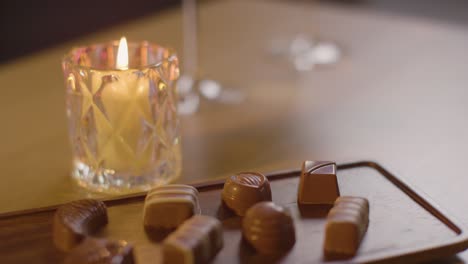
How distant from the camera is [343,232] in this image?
0.56 metres

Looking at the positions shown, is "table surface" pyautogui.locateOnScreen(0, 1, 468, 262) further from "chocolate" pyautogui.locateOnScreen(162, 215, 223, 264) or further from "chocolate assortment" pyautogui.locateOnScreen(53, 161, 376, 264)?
"chocolate" pyautogui.locateOnScreen(162, 215, 223, 264)

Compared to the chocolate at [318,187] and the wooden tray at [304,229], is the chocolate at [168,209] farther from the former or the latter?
the chocolate at [318,187]

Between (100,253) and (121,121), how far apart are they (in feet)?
0.74

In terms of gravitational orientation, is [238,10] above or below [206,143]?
above

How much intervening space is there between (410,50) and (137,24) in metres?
0.64

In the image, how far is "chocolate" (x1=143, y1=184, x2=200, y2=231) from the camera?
1.97 feet

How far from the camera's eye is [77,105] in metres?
0.74

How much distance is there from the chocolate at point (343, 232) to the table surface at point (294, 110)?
0.36 ft

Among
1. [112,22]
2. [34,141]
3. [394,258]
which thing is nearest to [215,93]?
[34,141]

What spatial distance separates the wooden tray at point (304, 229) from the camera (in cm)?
56

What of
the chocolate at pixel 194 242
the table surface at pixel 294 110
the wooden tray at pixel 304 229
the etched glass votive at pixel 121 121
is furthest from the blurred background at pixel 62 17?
the chocolate at pixel 194 242

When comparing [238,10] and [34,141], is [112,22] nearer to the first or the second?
[238,10]

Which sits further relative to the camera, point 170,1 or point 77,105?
point 170,1

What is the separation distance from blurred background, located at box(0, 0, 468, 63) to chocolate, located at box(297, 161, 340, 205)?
145 centimetres
